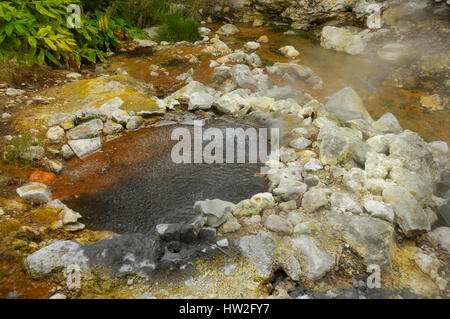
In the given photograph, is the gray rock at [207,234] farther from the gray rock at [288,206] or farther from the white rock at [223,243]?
the gray rock at [288,206]

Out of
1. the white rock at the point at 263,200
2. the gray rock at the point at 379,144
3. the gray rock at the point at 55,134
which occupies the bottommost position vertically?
the white rock at the point at 263,200

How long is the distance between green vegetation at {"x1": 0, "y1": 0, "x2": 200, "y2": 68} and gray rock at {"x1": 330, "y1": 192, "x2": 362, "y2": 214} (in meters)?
4.53

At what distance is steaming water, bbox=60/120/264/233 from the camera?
287 centimetres

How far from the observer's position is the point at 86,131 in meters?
3.94

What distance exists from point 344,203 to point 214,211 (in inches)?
49.8

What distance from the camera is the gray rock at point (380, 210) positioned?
2700 mm

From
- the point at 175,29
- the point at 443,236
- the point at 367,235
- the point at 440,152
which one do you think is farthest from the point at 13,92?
the point at 440,152

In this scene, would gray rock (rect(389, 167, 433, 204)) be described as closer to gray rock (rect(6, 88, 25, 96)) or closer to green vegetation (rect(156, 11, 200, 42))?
gray rock (rect(6, 88, 25, 96))

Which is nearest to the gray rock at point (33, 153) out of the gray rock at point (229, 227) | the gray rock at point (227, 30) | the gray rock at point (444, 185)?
the gray rock at point (229, 227)

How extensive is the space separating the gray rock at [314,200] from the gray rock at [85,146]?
2635 millimetres

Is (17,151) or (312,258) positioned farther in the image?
(17,151)

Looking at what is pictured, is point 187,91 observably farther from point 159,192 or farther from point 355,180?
point 355,180
